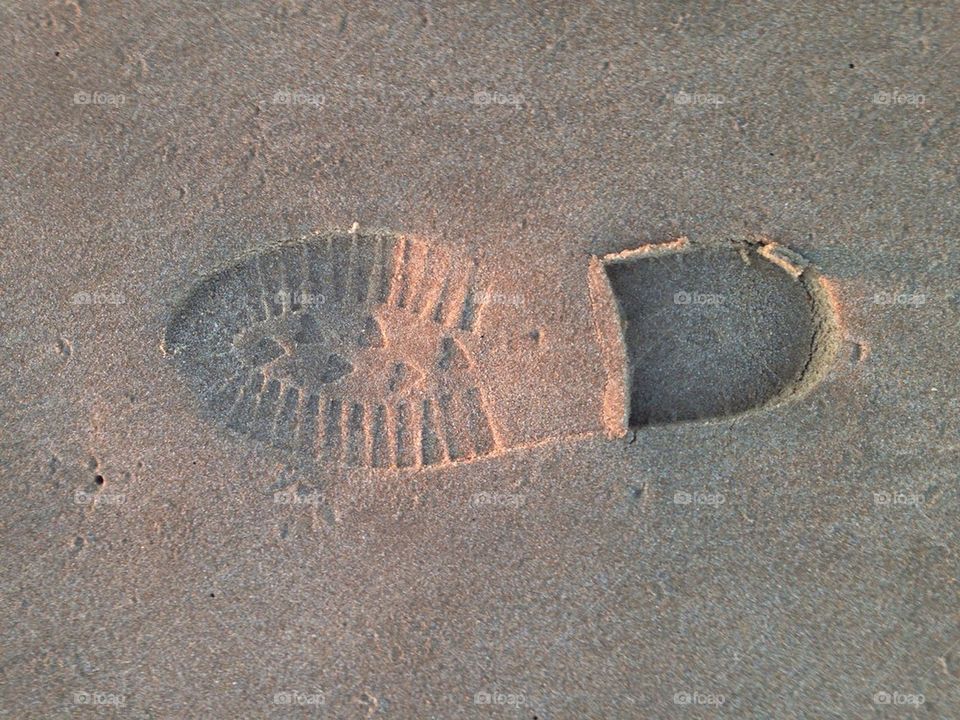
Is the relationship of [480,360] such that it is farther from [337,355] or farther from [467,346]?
[337,355]

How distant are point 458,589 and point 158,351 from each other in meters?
1.37

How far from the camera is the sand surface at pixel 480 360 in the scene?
209 cm

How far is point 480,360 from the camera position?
2.17 meters

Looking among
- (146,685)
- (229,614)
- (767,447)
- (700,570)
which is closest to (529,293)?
(767,447)

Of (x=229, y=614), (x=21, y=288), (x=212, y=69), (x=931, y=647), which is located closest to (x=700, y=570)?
(x=931, y=647)

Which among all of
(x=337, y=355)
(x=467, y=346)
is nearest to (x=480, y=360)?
(x=467, y=346)

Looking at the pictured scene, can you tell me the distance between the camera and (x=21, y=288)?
7.21 ft

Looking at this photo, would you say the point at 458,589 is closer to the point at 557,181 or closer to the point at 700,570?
the point at 700,570

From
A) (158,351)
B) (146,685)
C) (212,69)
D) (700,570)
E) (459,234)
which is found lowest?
(146,685)

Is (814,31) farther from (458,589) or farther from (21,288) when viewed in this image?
(21,288)

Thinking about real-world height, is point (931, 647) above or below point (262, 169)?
below

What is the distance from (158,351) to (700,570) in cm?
208

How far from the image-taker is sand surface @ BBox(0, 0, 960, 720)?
2094 millimetres

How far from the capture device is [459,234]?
83.9 inches
